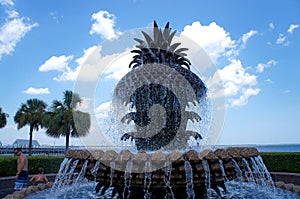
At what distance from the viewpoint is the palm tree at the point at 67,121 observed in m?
25.7

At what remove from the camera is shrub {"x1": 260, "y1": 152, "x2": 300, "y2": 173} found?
1280 cm

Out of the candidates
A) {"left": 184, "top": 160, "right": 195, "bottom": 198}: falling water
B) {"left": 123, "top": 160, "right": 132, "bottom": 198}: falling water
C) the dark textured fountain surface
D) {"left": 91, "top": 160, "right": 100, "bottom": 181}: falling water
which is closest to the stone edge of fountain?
the dark textured fountain surface

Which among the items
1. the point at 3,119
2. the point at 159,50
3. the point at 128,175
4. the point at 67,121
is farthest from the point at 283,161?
the point at 3,119

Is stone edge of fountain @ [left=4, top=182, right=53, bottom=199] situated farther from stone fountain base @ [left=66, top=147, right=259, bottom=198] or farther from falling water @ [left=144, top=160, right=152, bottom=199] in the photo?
falling water @ [left=144, top=160, right=152, bottom=199]

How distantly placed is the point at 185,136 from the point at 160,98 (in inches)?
47.0

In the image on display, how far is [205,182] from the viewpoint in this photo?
461 centimetres

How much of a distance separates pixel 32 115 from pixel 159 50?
25.3 metres

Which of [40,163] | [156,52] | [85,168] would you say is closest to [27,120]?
[40,163]

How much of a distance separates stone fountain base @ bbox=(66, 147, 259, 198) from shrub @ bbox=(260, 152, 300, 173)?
965 centimetres

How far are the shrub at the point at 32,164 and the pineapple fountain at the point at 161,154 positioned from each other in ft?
16.7

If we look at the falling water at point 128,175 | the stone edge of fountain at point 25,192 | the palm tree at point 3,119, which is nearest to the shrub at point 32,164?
the stone edge of fountain at point 25,192

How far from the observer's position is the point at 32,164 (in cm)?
1288

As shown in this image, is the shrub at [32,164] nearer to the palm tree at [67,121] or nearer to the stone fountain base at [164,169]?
the stone fountain base at [164,169]

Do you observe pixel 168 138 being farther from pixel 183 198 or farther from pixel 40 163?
pixel 40 163
